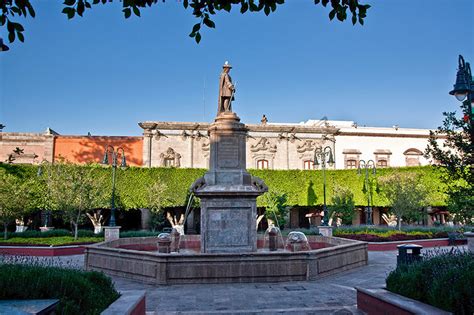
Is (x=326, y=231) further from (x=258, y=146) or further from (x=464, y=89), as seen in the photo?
(x=258, y=146)

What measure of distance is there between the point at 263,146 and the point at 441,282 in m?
37.1

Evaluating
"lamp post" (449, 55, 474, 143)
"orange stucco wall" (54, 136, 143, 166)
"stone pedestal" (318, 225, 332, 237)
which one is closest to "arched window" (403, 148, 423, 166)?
"stone pedestal" (318, 225, 332, 237)

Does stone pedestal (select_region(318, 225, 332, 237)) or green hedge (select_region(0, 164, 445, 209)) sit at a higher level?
green hedge (select_region(0, 164, 445, 209))

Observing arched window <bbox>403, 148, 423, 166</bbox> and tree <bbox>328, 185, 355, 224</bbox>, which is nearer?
tree <bbox>328, 185, 355, 224</bbox>

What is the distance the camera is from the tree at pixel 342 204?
108 feet

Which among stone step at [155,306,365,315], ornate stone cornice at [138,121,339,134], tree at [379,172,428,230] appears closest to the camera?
stone step at [155,306,365,315]

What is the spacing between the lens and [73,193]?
82.4 ft

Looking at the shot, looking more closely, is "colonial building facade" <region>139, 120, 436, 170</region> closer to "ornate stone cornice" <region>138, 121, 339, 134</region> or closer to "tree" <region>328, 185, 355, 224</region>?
"ornate stone cornice" <region>138, 121, 339, 134</region>

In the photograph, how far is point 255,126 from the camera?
139 feet

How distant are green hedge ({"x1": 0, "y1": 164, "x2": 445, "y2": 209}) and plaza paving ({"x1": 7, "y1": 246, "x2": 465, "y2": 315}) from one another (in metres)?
22.7

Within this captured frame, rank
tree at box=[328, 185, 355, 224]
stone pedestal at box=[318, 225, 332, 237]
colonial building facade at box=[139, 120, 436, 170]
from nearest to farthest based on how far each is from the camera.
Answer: stone pedestal at box=[318, 225, 332, 237], tree at box=[328, 185, 355, 224], colonial building facade at box=[139, 120, 436, 170]

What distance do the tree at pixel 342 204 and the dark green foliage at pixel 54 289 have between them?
2903 cm

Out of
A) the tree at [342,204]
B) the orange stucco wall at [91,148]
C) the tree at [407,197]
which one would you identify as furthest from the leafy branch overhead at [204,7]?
the orange stucco wall at [91,148]

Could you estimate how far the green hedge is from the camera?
3375 cm
